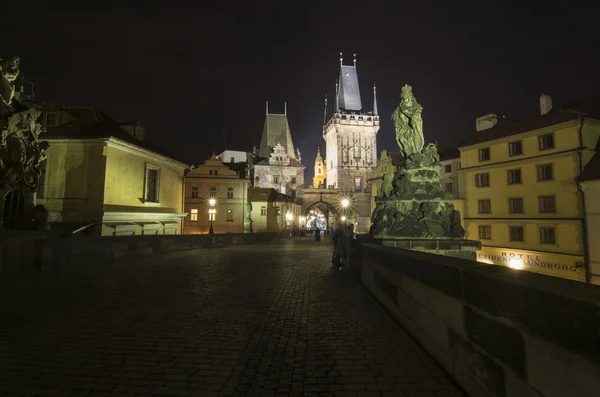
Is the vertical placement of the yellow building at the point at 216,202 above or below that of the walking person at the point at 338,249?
above

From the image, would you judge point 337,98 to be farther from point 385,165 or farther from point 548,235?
point 548,235

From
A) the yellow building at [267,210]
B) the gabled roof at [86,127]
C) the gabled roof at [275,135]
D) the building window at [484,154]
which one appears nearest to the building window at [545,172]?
the building window at [484,154]

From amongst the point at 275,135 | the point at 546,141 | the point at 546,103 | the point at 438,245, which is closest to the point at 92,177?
the point at 438,245

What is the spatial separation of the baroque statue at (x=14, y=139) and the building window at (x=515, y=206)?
34.2 m

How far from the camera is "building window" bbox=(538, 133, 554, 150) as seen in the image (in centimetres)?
2631

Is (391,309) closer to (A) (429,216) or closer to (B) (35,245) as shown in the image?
(A) (429,216)

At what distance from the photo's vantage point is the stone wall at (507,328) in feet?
6.29

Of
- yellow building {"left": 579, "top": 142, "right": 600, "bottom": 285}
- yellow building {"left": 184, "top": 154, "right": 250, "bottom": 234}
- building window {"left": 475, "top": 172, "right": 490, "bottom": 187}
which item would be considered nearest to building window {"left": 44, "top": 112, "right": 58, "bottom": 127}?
yellow building {"left": 184, "top": 154, "right": 250, "bottom": 234}

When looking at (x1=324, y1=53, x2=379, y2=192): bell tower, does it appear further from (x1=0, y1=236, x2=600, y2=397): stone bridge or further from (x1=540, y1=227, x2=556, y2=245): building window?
(x1=0, y1=236, x2=600, y2=397): stone bridge

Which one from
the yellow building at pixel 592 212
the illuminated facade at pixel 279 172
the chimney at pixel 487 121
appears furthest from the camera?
the illuminated facade at pixel 279 172

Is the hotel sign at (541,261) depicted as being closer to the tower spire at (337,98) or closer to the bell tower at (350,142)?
the bell tower at (350,142)

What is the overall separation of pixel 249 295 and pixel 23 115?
1214cm

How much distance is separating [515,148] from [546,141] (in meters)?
2.69

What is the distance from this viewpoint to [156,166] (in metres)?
26.8
